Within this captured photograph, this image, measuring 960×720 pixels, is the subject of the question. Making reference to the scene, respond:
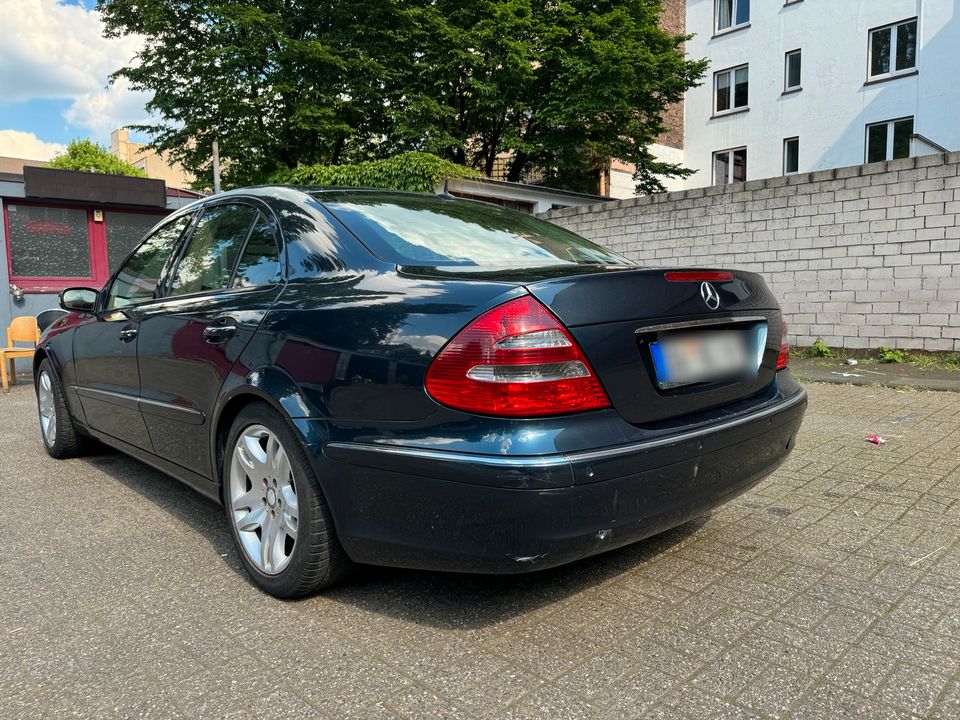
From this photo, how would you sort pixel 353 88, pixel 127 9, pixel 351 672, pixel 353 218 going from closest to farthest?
pixel 351 672 → pixel 353 218 → pixel 127 9 → pixel 353 88

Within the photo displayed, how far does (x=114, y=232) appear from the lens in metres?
11.8

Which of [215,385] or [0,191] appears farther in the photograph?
[0,191]

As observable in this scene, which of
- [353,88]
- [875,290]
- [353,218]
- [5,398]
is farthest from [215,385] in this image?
[353,88]

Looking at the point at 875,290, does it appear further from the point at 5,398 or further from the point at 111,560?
the point at 5,398

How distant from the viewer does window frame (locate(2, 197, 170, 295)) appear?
425 inches

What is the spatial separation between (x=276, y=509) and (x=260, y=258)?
105cm

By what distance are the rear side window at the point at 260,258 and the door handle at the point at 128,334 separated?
2.93ft

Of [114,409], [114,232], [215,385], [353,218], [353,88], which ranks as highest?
[353,88]

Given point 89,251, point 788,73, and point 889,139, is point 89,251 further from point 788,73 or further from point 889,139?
point 788,73

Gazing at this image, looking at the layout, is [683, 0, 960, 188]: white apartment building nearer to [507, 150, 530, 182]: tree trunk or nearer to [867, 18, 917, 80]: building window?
[867, 18, 917, 80]: building window

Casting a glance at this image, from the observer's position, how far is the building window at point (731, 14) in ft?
77.8

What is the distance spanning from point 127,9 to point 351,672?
22740 millimetres

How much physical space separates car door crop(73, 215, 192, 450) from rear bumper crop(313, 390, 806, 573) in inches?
70.9

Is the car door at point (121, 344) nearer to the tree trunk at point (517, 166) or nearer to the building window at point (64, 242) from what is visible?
the building window at point (64, 242)
